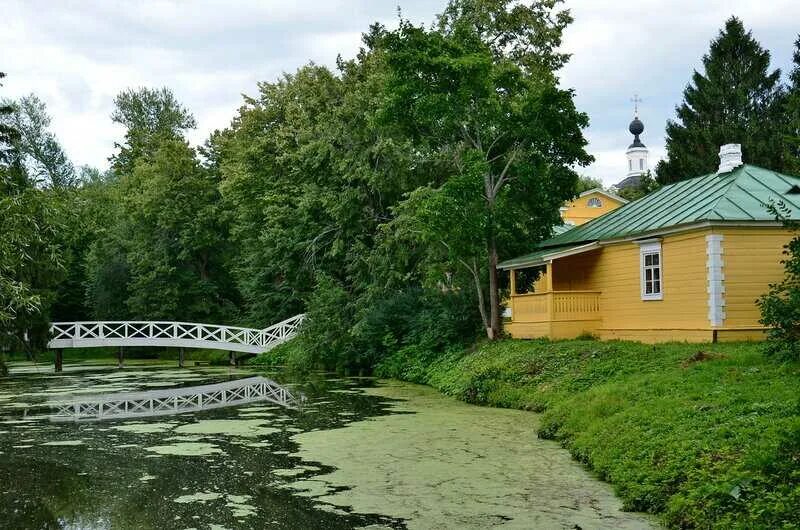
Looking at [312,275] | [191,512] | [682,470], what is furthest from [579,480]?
[312,275]

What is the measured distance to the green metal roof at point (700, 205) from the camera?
619 inches

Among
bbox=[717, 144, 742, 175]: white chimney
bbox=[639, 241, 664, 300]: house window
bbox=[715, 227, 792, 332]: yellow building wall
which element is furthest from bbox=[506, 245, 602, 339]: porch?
bbox=[715, 227, 792, 332]: yellow building wall

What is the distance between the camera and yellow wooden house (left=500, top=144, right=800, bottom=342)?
50.2 ft

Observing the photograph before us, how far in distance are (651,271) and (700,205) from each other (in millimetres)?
1774

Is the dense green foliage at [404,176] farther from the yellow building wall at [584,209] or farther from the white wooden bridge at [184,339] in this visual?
the yellow building wall at [584,209]

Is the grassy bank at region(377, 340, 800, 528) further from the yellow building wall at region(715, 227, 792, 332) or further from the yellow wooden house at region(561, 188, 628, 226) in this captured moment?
the yellow wooden house at region(561, 188, 628, 226)

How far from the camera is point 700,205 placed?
16547 millimetres

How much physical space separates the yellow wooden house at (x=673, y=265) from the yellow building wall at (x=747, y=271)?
0.07 feet

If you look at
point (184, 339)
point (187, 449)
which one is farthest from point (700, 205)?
point (184, 339)

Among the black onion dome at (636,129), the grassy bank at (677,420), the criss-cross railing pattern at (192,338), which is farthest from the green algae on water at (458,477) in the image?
the black onion dome at (636,129)

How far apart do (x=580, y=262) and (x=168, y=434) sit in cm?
1180

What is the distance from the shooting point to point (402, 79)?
2030 cm

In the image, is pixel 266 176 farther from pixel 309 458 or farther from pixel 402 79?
pixel 309 458

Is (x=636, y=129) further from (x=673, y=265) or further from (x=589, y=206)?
(x=673, y=265)
